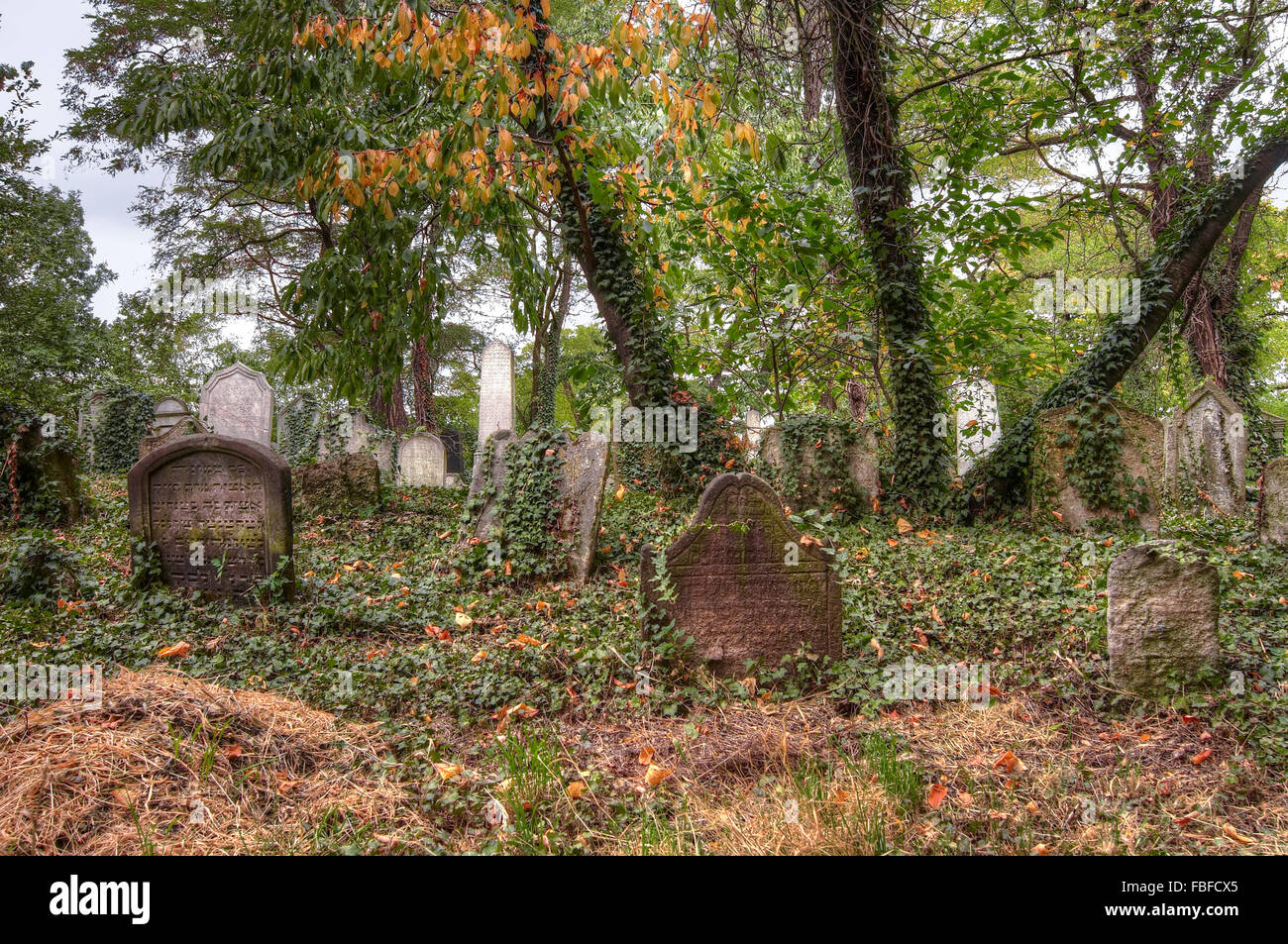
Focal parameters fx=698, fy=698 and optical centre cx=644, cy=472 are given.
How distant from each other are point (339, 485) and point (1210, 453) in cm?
1187

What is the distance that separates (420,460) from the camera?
535 inches

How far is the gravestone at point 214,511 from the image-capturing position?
5512 mm

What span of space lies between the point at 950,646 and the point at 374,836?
3700 mm

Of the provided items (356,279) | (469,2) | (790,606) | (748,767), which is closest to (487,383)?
(356,279)

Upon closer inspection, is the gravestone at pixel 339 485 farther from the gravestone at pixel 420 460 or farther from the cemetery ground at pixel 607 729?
the gravestone at pixel 420 460

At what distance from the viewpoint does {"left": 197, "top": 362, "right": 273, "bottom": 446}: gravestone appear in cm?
1252

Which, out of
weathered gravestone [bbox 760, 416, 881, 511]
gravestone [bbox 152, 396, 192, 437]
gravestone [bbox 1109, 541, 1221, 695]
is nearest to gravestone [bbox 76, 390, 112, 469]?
gravestone [bbox 152, 396, 192, 437]

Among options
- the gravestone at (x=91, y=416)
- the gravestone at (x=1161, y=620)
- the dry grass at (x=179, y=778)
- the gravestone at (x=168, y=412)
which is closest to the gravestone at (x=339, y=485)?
the dry grass at (x=179, y=778)

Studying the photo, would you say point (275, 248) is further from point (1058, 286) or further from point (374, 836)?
point (374, 836)

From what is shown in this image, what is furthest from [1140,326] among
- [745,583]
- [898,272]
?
[745,583]

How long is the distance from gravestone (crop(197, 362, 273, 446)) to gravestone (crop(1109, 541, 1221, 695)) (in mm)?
12921

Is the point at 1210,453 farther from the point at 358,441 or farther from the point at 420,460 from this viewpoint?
the point at 358,441
